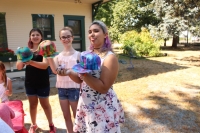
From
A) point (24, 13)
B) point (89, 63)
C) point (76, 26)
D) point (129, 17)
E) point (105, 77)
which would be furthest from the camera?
point (129, 17)

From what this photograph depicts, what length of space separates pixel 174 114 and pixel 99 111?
274cm

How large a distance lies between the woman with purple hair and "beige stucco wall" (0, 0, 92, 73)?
6309 mm

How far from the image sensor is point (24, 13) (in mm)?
7359

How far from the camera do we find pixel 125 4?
20453 mm

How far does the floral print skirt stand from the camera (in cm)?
167

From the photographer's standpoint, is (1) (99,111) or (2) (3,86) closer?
(1) (99,111)

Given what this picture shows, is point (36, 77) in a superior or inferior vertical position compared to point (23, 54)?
inferior

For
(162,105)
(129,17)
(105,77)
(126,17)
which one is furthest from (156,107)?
(126,17)

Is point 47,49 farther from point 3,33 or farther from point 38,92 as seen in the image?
point 3,33

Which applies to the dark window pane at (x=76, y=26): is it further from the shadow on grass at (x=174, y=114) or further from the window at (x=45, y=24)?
the shadow on grass at (x=174, y=114)

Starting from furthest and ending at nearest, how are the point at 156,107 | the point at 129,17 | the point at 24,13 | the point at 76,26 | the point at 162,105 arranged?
the point at 129,17 < the point at 76,26 < the point at 24,13 < the point at 162,105 < the point at 156,107

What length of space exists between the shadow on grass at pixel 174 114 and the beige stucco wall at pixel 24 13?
5.15 meters

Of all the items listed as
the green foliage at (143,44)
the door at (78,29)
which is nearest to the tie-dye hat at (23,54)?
the door at (78,29)

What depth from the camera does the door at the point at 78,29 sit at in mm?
8361
